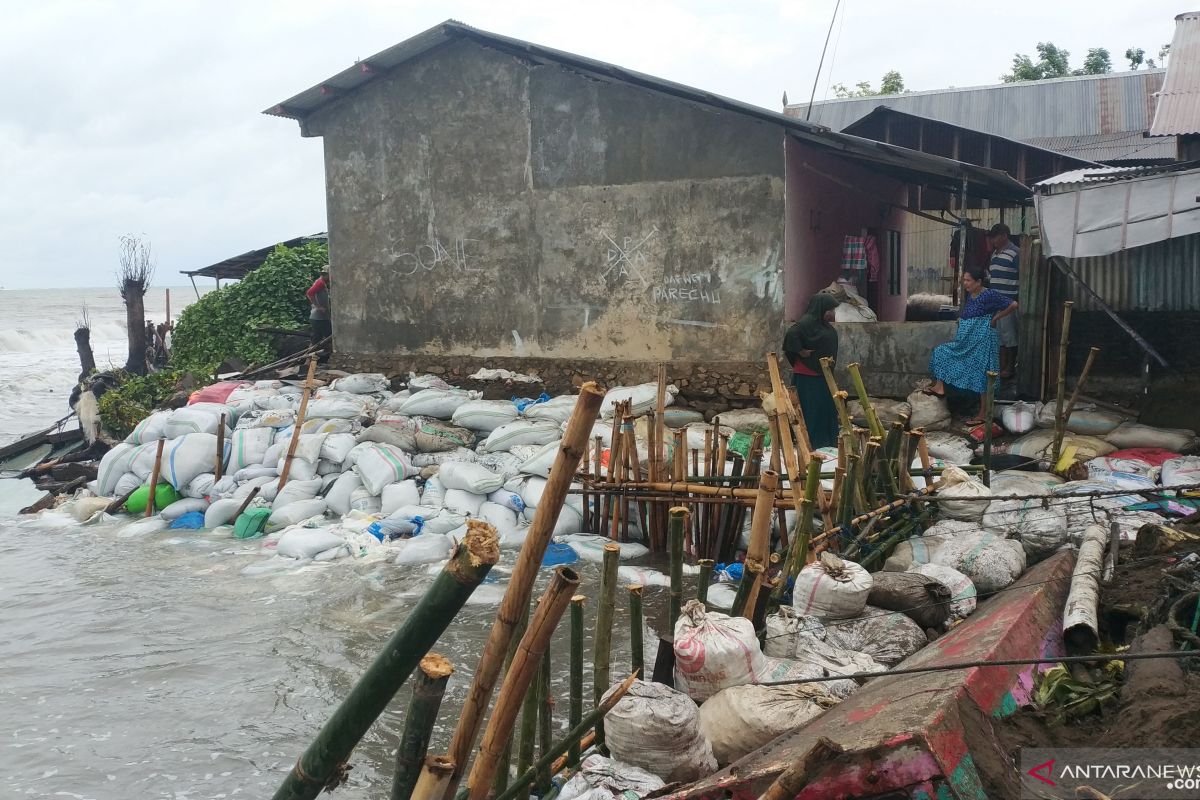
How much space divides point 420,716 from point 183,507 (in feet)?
24.1

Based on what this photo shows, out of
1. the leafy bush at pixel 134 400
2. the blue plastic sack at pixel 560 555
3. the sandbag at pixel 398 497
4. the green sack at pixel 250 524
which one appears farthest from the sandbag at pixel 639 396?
the leafy bush at pixel 134 400

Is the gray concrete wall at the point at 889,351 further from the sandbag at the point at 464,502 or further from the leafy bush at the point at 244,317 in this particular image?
the leafy bush at the point at 244,317

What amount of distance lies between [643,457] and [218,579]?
304cm

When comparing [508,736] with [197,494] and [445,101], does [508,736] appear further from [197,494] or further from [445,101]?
[445,101]

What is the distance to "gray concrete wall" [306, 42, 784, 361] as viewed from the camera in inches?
334

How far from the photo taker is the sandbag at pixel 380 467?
24.8 feet

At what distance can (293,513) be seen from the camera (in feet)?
24.4

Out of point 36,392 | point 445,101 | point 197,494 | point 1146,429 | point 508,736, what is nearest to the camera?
point 508,736

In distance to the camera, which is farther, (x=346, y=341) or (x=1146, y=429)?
(x=346, y=341)

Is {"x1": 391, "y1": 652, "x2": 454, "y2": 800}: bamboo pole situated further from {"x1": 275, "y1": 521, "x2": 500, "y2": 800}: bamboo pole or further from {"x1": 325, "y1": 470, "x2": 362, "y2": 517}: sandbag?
{"x1": 325, "y1": 470, "x2": 362, "y2": 517}: sandbag

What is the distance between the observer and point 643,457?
6.89 meters

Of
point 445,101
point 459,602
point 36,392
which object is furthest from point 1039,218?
point 36,392

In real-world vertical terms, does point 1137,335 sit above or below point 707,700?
above

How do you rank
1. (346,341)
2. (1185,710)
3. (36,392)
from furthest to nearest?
(36,392)
(346,341)
(1185,710)
